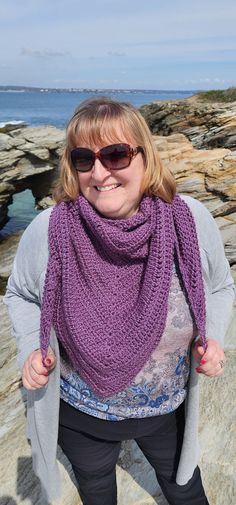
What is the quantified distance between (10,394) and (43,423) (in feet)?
6.74

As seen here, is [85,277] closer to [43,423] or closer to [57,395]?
[57,395]

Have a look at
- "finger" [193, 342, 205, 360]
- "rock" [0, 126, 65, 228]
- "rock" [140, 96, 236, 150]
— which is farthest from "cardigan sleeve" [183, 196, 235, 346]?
"rock" [0, 126, 65, 228]

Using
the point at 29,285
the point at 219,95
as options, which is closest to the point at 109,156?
the point at 29,285

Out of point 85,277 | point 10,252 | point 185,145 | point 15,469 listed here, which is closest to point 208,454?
point 15,469

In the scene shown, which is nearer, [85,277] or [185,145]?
[85,277]

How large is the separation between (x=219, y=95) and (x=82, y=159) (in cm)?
3341

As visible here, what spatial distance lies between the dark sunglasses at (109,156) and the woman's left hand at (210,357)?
0.98m

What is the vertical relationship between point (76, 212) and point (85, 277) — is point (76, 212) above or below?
above

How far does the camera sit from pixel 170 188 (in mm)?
2143

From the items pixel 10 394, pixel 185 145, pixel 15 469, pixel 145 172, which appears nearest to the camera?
pixel 145 172

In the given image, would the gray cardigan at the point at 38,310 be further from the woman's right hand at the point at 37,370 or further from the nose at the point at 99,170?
the nose at the point at 99,170

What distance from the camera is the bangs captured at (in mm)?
1967

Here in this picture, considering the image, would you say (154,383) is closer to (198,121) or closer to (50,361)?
(50,361)

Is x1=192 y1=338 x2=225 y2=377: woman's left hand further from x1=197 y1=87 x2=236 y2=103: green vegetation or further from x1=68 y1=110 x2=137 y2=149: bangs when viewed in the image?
x1=197 y1=87 x2=236 y2=103: green vegetation
